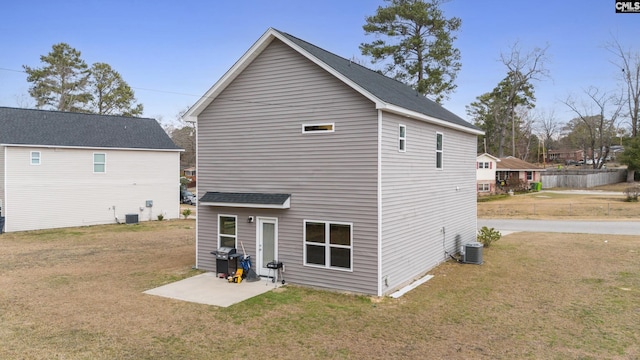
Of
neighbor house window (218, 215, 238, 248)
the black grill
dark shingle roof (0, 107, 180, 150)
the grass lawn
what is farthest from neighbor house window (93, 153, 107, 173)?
the black grill

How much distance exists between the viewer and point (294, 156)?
474 inches

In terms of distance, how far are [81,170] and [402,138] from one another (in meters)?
21.3

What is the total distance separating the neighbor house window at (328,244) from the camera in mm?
11227

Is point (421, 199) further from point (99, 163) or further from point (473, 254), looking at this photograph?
point (99, 163)

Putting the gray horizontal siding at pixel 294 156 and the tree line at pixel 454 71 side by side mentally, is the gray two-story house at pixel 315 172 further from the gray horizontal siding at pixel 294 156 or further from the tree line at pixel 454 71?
the tree line at pixel 454 71

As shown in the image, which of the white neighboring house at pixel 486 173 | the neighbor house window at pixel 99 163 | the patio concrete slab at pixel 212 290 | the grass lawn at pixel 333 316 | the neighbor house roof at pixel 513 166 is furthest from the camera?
the neighbor house roof at pixel 513 166

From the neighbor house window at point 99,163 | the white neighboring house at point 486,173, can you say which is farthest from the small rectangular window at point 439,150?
the white neighboring house at point 486,173

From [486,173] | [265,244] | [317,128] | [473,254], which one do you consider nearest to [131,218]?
[265,244]

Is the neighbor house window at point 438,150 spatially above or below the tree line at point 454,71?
below

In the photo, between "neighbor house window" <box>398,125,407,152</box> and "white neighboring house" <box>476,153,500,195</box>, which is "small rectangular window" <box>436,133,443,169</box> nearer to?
"neighbor house window" <box>398,125,407,152</box>

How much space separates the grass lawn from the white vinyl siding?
9.78m

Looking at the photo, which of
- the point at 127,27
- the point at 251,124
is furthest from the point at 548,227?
the point at 127,27

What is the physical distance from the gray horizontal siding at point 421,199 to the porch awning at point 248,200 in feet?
9.55

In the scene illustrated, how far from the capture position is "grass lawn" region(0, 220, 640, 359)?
760 centimetres
